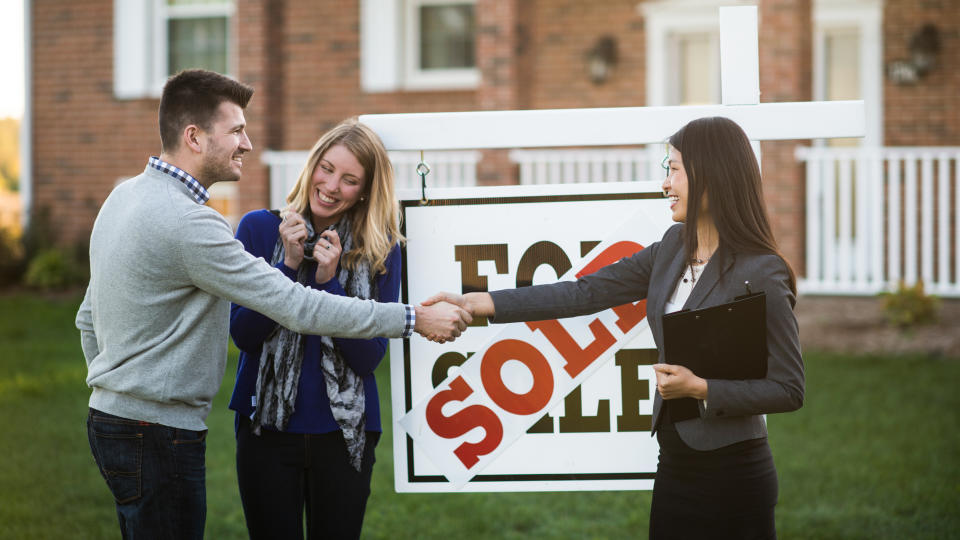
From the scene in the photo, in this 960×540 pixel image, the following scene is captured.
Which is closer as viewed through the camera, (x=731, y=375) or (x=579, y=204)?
(x=731, y=375)

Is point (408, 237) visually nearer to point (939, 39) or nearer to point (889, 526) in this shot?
point (889, 526)

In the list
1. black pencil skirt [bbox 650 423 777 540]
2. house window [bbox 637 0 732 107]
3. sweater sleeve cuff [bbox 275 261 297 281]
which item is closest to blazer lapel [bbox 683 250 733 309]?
black pencil skirt [bbox 650 423 777 540]

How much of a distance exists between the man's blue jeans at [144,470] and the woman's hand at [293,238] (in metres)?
0.56

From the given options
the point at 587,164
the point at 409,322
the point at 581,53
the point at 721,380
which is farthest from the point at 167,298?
the point at 581,53

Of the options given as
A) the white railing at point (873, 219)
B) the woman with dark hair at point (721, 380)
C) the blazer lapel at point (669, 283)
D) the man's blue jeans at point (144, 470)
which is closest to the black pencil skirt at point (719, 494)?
the woman with dark hair at point (721, 380)

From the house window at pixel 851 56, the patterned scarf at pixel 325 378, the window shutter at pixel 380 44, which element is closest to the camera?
the patterned scarf at pixel 325 378

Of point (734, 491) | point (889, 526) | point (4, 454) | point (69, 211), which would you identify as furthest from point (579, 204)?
point (69, 211)

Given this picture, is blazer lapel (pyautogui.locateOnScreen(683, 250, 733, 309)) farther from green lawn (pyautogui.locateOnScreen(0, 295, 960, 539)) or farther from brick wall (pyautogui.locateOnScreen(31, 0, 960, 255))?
brick wall (pyautogui.locateOnScreen(31, 0, 960, 255))

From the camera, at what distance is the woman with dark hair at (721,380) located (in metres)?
2.48

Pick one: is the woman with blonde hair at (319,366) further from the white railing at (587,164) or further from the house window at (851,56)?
the house window at (851,56)

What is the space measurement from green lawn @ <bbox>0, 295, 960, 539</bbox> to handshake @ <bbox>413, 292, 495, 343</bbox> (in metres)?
2.24

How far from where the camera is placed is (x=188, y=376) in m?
2.59

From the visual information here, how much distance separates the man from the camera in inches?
99.0

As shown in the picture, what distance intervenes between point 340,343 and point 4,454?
14.3 feet
